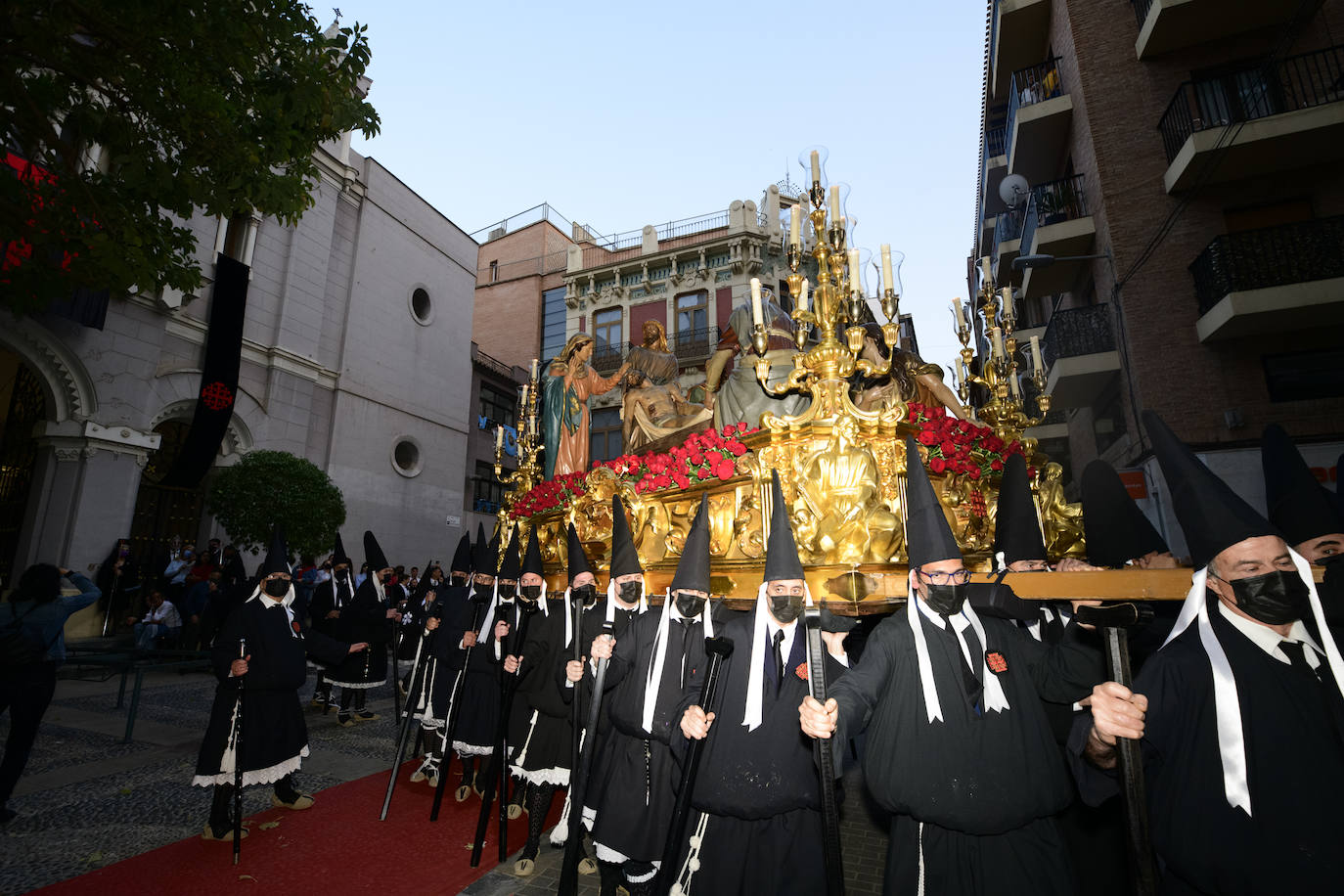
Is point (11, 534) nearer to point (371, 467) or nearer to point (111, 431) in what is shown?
point (111, 431)

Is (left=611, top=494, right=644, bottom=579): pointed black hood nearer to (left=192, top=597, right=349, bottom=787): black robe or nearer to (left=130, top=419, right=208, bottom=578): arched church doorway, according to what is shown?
(left=192, top=597, right=349, bottom=787): black robe

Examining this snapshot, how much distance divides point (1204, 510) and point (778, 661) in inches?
80.8

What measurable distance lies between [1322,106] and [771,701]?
48.6 ft

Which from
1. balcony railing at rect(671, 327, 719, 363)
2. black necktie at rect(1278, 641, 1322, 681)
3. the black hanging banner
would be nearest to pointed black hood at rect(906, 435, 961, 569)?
black necktie at rect(1278, 641, 1322, 681)

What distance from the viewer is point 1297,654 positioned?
2.22 meters

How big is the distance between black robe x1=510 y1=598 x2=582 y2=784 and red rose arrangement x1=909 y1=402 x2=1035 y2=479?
3560 mm

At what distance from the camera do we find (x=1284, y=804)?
198cm

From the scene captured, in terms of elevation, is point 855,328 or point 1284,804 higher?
point 855,328

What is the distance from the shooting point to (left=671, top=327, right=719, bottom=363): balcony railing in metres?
25.0

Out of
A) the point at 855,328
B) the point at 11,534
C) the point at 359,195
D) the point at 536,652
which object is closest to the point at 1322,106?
the point at 855,328

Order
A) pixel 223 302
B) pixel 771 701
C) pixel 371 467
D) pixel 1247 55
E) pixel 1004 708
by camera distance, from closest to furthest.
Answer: pixel 1004 708 < pixel 771 701 < pixel 1247 55 < pixel 223 302 < pixel 371 467

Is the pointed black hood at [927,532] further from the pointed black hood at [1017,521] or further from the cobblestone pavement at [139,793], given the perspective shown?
the cobblestone pavement at [139,793]

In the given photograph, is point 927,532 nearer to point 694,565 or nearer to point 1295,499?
point 694,565

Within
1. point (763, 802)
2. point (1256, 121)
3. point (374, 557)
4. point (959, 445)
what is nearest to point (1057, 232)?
point (1256, 121)
